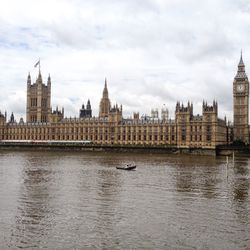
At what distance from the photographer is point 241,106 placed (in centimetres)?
12594

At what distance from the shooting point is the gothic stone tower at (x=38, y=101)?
157625 millimetres

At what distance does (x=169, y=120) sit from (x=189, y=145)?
11560mm

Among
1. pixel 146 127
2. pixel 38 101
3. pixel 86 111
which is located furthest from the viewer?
pixel 86 111

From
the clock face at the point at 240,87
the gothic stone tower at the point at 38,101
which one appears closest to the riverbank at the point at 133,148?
the gothic stone tower at the point at 38,101

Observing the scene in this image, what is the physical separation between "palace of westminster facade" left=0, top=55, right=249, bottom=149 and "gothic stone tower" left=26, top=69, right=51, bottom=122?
2.51 feet

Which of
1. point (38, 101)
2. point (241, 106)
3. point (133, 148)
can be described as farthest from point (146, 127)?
point (38, 101)

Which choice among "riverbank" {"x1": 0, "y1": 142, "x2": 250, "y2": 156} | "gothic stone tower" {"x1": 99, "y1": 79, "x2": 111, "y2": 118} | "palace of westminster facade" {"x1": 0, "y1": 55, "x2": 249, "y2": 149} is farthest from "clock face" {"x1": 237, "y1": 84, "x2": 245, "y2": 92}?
"gothic stone tower" {"x1": 99, "y1": 79, "x2": 111, "y2": 118}

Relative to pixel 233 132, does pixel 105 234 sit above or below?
below

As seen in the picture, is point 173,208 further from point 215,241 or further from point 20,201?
point 20,201

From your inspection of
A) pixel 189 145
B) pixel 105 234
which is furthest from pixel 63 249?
pixel 189 145

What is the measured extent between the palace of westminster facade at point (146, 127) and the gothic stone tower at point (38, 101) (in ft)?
2.51

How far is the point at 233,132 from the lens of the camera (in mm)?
129875

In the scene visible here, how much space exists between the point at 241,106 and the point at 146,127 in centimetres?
2974

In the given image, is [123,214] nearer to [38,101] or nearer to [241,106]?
[241,106]
